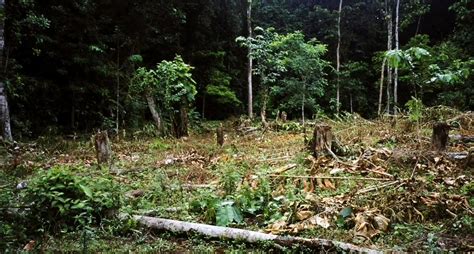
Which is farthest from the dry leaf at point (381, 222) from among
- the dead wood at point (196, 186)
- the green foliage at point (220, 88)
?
the green foliage at point (220, 88)

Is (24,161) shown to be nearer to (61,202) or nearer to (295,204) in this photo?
(61,202)

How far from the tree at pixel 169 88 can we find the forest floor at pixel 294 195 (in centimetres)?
441

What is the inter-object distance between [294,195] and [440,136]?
3763 millimetres

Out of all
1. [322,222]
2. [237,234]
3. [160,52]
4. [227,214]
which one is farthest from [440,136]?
[160,52]

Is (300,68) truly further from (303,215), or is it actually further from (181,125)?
(303,215)

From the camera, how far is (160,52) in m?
21.6

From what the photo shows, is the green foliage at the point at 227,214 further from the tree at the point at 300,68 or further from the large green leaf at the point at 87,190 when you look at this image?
the tree at the point at 300,68

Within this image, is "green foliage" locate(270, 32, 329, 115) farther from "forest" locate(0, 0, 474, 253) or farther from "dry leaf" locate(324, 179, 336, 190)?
"dry leaf" locate(324, 179, 336, 190)

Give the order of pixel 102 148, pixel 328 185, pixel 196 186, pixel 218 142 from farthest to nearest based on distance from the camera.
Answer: pixel 218 142, pixel 102 148, pixel 196 186, pixel 328 185

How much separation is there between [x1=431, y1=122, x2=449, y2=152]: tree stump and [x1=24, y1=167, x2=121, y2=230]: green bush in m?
6.03

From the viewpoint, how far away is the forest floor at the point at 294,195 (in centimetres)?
417

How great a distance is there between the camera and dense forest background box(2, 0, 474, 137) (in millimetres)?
14523

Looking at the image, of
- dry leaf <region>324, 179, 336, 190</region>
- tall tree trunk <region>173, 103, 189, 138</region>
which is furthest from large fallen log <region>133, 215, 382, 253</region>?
tall tree trunk <region>173, 103, 189, 138</region>

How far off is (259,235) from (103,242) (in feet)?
5.79
